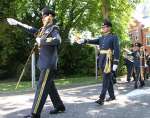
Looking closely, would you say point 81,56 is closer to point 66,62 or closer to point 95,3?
point 66,62

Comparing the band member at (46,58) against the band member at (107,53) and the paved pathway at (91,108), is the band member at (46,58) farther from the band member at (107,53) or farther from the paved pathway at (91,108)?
the band member at (107,53)

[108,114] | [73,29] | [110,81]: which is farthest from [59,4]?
[108,114]

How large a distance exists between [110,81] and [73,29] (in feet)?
63.1

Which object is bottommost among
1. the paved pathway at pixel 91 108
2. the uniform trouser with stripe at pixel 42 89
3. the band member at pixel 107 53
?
the paved pathway at pixel 91 108

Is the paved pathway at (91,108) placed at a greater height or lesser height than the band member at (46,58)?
lesser

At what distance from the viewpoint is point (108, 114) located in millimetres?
9445

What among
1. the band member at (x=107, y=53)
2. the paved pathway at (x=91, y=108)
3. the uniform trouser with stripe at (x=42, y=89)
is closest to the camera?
the uniform trouser with stripe at (x=42, y=89)

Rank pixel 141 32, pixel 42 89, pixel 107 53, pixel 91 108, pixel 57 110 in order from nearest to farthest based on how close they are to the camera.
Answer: pixel 42 89, pixel 57 110, pixel 91 108, pixel 107 53, pixel 141 32

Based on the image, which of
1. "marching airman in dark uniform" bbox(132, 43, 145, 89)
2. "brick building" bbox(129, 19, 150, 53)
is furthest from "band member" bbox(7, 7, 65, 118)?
"brick building" bbox(129, 19, 150, 53)

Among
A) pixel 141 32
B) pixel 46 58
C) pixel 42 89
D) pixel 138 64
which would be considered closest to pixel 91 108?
pixel 42 89

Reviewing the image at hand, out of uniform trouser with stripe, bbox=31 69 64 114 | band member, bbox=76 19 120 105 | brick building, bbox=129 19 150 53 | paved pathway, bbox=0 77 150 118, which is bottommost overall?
paved pathway, bbox=0 77 150 118

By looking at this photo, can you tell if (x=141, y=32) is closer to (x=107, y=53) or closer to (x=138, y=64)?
(x=138, y=64)

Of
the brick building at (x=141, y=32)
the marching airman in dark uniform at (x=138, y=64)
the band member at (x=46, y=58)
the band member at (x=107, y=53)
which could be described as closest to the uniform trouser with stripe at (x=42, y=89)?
the band member at (x=46, y=58)

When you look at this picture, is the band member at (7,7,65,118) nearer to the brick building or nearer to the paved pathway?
the paved pathway
